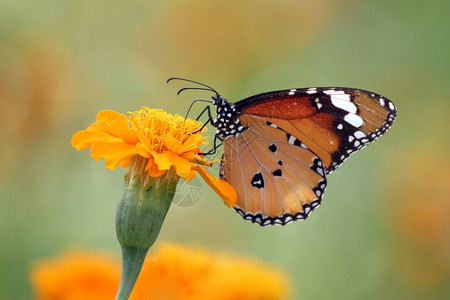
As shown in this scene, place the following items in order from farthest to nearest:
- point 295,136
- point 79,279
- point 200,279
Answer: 1. point 295,136
2. point 79,279
3. point 200,279

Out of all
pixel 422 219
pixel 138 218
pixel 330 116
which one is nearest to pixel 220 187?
pixel 138 218

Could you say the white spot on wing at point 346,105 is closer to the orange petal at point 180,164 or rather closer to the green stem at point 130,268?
the orange petal at point 180,164

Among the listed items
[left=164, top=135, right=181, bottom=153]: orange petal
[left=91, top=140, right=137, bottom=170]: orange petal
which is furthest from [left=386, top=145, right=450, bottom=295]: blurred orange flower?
[left=91, top=140, right=137, bottom=170]: orange petal

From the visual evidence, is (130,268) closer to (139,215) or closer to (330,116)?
(139,215)

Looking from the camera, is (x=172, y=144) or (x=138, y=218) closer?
(x=138, y=218)

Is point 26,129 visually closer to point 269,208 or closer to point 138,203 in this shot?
point 269,208

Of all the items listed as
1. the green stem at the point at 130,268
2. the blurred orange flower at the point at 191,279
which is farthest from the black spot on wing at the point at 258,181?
the green stem at the point at 130,268

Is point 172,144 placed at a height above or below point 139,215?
above
